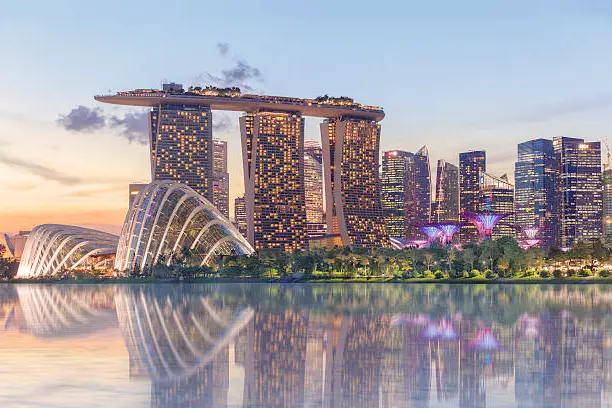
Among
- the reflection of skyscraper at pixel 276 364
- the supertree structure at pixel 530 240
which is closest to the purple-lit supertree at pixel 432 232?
the supertree structure at pixel 530 240

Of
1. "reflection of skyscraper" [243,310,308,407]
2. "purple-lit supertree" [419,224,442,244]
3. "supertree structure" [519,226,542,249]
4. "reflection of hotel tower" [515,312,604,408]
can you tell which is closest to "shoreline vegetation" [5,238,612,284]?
"supertree structure" [519,226,542,249]

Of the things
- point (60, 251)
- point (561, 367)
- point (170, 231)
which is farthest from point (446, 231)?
point (561, 367)

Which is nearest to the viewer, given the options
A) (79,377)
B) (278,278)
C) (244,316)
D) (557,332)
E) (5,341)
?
(79,377)

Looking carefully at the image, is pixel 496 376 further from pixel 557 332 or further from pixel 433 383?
pixel 557 332

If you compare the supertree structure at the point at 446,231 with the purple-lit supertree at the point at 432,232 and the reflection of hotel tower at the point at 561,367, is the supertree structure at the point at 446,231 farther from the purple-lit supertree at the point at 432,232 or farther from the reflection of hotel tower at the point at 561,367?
the reflection of hotel tower at the point at 561,367

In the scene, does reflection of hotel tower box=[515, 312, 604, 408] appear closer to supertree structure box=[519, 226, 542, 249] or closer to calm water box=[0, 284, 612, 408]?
calm water box=[0, 284, 612, 408]

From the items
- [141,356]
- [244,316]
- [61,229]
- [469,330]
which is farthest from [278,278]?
[141,356]
